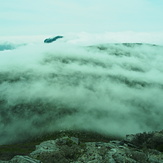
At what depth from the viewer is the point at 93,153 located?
33.6 m

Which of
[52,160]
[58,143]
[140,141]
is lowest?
[140,141]

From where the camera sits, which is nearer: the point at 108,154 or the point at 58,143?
the point at 108,154

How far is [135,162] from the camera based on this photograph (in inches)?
1171

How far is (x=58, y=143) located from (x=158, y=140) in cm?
3820

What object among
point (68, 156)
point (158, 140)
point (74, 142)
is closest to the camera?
point (68, 156)

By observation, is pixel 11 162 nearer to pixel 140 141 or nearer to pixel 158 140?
pixel 158 140

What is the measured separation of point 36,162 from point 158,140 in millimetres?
49280

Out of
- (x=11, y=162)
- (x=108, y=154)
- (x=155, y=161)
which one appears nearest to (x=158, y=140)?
(x=155, y=161)

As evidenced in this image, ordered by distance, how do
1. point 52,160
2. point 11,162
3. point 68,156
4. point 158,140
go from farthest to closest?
point 158,140 → point 68,156 → point 52,160 → point 11,162

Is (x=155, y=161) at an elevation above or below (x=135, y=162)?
below

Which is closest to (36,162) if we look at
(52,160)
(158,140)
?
(52,160)

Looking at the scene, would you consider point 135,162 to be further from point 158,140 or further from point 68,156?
point 158,140

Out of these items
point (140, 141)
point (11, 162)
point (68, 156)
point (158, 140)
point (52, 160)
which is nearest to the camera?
point (11, 162)

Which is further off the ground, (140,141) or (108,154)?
(108,154)
